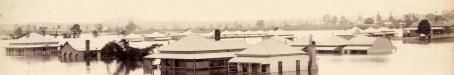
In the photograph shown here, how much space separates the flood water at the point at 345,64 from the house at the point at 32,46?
30 millimetres

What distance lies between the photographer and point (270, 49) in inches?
144

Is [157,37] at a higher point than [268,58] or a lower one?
higher

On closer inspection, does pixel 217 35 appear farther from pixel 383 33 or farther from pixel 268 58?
pixel 383 33

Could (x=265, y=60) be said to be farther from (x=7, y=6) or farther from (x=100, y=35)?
(x=7, y=6)

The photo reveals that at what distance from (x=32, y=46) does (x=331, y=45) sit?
1600mm

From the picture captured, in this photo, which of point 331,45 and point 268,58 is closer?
point 268,58

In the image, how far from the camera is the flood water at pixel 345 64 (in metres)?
3.83

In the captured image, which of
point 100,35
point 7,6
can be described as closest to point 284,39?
point 100,35

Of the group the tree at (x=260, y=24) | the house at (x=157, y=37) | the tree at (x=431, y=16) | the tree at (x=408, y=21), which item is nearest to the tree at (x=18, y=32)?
the house at (x=157, y=37)

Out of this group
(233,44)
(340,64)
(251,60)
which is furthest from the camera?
(340,64)

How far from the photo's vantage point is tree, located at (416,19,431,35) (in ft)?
12.6

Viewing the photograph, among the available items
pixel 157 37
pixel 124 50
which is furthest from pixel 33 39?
pixel 157 37

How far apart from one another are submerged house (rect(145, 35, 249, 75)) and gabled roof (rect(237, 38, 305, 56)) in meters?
0.07

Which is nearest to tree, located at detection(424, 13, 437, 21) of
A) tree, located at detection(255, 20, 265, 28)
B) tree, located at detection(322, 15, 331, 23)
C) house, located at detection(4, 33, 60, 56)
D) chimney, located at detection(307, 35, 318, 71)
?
tree, located at detection(322, 15, 331, 23)
